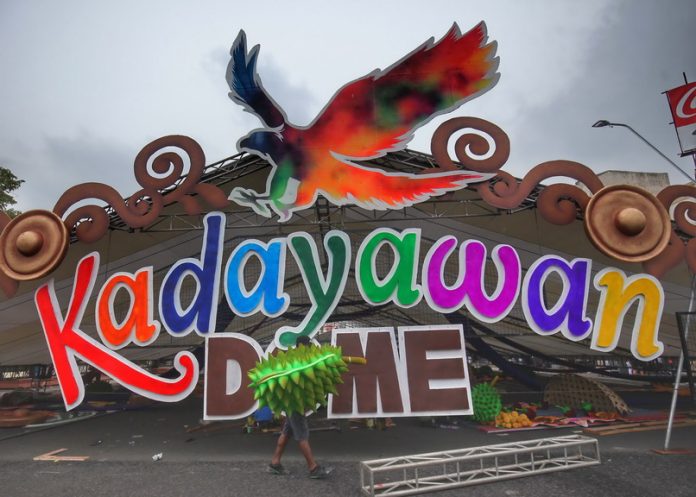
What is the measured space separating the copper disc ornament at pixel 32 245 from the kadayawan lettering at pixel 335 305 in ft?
1.50

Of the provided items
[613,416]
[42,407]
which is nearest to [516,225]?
[613,416]

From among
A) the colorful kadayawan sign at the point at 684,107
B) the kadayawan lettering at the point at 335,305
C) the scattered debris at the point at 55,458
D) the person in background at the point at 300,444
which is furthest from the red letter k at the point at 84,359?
the colorful kadayawan sign at the point at 684,107

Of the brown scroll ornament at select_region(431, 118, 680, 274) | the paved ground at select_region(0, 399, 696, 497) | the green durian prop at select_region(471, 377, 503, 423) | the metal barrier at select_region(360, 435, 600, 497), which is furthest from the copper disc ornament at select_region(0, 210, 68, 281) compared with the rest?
the green durian prop at select_region(471, 377, 503, 423)

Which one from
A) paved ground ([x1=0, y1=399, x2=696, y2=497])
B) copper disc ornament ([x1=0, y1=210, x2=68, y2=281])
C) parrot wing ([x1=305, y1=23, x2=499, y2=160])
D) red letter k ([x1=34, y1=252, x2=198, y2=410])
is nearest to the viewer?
paved ground ([x1=0, y1=399, x2=696, y2=497])

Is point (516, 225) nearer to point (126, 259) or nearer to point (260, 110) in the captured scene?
point (260, 110)

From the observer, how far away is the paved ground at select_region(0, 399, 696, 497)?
5449mm

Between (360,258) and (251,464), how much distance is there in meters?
3.94

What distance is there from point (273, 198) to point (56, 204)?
4.25m

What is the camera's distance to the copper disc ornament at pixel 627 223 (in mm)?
7750

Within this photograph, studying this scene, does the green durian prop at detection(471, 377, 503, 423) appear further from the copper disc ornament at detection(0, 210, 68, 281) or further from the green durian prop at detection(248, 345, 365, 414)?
the copper disc ornament at detection(0, 210, 68, 281)

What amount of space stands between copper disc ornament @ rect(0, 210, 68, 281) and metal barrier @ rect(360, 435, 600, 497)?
686cm

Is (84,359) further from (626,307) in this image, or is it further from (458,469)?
(626,307)

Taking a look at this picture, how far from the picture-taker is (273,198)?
8.20 meters

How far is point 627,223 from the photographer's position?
7.71 metres
